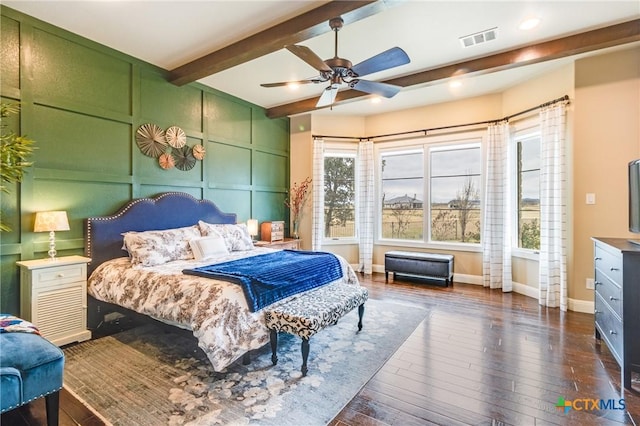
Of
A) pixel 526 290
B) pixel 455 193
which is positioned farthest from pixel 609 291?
pixel 455 193

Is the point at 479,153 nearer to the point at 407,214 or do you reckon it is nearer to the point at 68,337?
the point at 407,214

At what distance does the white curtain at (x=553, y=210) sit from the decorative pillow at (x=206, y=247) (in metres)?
4.21

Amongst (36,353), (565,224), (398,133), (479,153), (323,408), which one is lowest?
(323,408)

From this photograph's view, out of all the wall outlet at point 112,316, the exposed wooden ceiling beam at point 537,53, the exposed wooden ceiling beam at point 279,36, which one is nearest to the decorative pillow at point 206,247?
the wall outlet at point 112,316

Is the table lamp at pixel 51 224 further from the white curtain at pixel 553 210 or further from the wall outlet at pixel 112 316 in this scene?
the white curtain at pixel 553 210

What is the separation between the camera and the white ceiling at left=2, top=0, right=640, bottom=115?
2.89 meters

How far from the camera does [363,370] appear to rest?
256cm

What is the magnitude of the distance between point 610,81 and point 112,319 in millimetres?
6376

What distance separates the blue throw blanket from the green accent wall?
64.2 inches

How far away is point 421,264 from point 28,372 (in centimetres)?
493

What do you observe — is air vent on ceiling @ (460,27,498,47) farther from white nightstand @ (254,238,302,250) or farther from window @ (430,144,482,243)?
white nightstand @ (254,238,302,250)

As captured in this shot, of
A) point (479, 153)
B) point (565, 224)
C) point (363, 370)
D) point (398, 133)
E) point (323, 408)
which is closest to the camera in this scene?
point (323, 408)

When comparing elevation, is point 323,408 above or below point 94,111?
below

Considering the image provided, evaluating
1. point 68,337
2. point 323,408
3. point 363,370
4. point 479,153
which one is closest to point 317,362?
point 363,370
